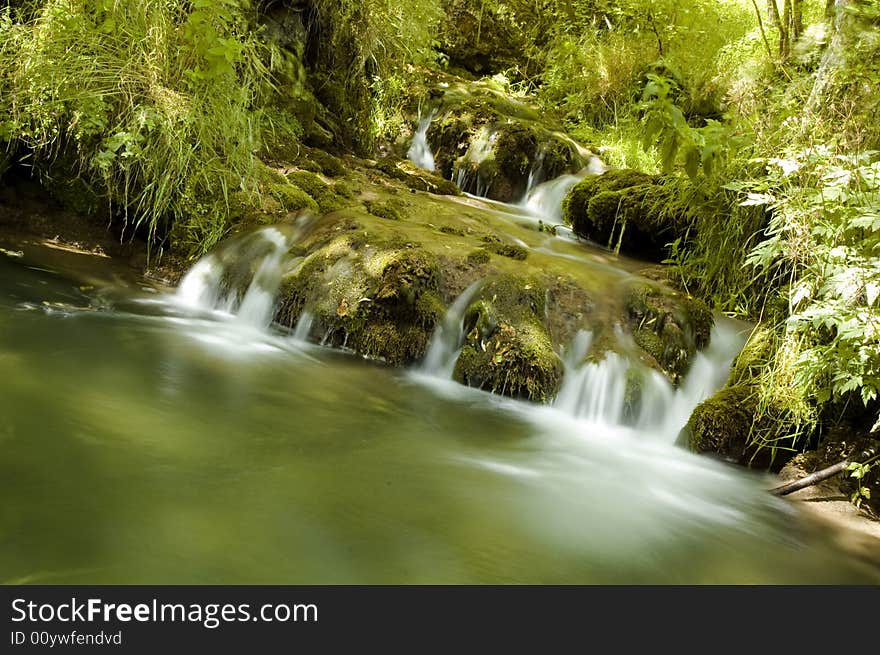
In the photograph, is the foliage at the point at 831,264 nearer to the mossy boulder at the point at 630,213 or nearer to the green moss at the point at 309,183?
the mossy boulder at the point at 630,213

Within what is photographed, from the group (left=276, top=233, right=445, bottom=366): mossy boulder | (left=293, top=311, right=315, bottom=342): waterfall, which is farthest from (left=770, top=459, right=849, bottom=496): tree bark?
(left=293, top=311, right=315, bottom=342): waterfall

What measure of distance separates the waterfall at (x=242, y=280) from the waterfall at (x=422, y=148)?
429cm

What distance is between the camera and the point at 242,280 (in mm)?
5363

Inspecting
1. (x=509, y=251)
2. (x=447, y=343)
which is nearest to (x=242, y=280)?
(x=447, y=343)

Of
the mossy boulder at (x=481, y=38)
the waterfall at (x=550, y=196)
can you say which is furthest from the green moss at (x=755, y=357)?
the mossy boulder at (x=481, y=38)

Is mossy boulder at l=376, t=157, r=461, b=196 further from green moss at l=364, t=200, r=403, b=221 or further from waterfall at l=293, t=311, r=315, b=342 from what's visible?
waterfall at l=293, t=311, r=315, b=342

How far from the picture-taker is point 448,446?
11.7 ft

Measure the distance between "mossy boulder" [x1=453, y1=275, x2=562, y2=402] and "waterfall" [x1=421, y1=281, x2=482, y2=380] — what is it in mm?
62

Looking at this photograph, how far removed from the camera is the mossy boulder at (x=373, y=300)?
4.77 m

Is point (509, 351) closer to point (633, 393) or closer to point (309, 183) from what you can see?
point (633, 393)

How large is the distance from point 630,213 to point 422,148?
13.3 feet
